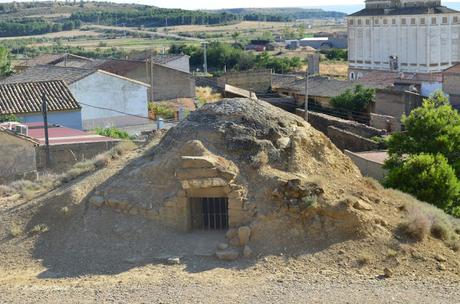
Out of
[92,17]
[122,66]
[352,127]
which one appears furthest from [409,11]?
[92,17]

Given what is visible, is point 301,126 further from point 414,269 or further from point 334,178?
point 414,269

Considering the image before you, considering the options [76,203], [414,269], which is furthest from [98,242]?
[414,269]

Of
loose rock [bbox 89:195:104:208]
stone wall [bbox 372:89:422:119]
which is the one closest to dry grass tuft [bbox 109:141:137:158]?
loose rock [bbox 89:195:104:208]

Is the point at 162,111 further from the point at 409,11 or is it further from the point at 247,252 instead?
the point at 409,11

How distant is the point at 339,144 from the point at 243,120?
12.1m

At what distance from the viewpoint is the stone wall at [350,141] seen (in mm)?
25531

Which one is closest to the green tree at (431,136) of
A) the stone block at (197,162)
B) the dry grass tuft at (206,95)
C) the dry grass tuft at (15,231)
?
the stone block at (197,162)

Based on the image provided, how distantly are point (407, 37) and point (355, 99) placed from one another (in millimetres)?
21044

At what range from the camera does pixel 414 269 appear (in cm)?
1296

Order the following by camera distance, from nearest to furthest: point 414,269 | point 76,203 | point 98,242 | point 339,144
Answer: point 414,269
point 98,242
point 76,203
point 339,144

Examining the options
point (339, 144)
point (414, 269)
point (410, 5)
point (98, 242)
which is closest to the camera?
point (414, 269)

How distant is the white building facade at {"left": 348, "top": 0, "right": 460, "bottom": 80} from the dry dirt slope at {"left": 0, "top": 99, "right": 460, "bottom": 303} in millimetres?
40909

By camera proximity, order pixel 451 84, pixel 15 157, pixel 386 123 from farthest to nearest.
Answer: pixel 451 84, pixel 386 123, pixel 15 157

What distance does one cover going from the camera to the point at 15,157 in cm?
2106
